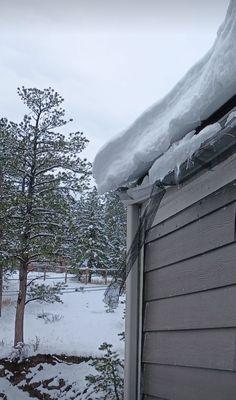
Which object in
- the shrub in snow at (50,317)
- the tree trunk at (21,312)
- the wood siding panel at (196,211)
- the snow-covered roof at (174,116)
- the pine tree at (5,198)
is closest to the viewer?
the snow-covered roof at (174,116)

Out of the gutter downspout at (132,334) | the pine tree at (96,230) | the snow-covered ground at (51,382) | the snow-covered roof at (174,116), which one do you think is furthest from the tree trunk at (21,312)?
the pine tree at (96,230)

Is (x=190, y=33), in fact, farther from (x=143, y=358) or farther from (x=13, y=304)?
(x=13, y=304)

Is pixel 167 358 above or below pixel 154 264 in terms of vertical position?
below

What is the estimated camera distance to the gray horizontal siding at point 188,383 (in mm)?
2275

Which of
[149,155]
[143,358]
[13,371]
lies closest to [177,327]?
[143,358]

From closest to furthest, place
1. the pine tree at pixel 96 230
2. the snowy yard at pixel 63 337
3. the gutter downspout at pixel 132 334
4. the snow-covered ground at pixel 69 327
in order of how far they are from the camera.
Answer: the gutter downspout at pixel 132 334, the snowy yard at pixel 63 337, the snow-covered ground at pixel 69 327, the pine tree at pixel 96 230

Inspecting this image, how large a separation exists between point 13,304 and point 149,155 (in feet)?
60.7

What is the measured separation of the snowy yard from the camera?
11000mm

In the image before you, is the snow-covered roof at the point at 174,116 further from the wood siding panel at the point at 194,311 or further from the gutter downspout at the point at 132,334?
the wood siding panel at the point at 194,311

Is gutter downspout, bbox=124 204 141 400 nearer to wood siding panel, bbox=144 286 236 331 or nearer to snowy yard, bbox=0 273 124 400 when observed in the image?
wood siding panel, bbox=144 286 236 331

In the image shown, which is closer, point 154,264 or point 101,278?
point 154,264

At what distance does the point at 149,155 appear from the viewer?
9.12 feet

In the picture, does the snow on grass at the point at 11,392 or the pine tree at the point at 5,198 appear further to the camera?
the pine tree at the point at 5,198

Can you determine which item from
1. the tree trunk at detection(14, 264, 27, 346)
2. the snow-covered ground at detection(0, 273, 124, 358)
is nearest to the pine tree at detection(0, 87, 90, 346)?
the tree trunk at detection(14, 264, 27, 346)
